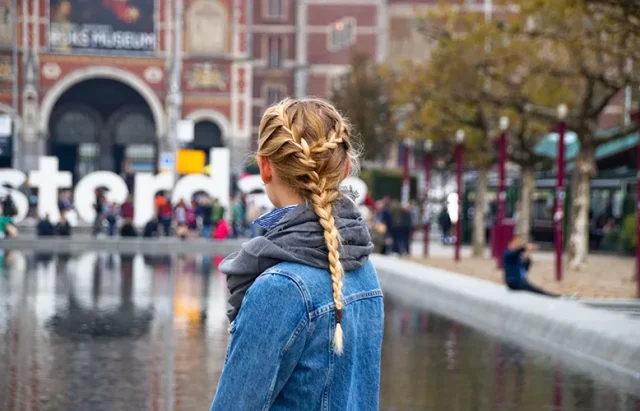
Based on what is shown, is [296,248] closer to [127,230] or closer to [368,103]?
[127,230]

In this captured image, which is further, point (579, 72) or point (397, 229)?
point (397, 229)

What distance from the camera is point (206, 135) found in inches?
2862

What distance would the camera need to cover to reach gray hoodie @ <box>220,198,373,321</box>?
3.19 metres

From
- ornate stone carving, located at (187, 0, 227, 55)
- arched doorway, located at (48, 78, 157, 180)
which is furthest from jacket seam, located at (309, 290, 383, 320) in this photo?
arched doorway, located at (48, 78, 157, 180)

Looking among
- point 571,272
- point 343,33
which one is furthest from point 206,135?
point 571,272

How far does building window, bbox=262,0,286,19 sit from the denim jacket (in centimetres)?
7944

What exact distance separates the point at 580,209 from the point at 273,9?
56599 mm

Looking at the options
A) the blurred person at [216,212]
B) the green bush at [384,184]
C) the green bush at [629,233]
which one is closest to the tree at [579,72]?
the green bush at [629,233]

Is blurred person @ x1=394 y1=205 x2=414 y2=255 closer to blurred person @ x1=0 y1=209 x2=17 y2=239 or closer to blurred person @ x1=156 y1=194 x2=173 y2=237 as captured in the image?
blurred person @ x1=156 y1=194 x2=173 y2=237

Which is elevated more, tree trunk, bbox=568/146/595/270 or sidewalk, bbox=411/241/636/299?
tree trunk, bbox=568/146/595/270

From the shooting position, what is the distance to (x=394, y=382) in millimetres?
11336

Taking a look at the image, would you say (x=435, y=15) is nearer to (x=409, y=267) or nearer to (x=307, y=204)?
(x=409, y=267)

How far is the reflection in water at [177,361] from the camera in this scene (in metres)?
10.3

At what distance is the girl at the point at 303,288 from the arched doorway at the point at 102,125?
71.2 metres
